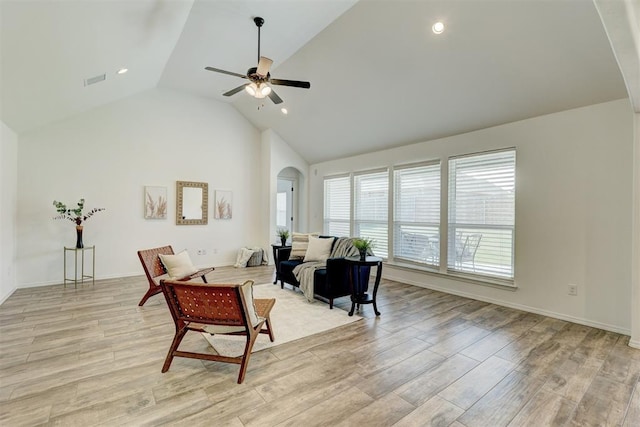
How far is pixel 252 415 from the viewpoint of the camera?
6.35ft

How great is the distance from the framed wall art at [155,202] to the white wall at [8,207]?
1.88 m

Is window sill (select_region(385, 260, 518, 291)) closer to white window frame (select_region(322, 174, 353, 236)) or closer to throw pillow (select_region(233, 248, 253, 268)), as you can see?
white window frame (select_region(322, 174, 353, 236))

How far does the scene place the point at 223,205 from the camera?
697 cm

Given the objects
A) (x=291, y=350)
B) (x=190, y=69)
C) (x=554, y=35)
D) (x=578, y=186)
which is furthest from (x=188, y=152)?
(x=578, y=186)

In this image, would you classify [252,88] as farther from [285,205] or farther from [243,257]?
[285,205]

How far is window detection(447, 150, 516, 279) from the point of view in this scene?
423 centimetres

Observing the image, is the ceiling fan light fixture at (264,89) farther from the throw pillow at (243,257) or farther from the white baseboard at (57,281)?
the white baseboard at (57,281)

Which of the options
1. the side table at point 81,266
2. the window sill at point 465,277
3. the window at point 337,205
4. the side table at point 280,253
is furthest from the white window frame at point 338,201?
the side table at point 81,266

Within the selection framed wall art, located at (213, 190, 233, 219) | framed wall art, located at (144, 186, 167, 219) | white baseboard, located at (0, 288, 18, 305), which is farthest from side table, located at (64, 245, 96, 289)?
framed wall art, located at (213, 190, 233, 219)

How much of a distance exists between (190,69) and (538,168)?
575 centimetres

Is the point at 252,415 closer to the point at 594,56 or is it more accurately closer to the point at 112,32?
the point at 112,32

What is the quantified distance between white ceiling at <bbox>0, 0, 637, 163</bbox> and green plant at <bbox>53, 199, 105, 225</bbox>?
1.33 m

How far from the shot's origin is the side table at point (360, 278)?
3846 mm

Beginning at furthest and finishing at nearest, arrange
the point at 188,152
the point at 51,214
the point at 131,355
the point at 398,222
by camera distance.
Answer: the point at 188,152 → the point at 398,222 → the point at 51,214 → the point at 131,355
